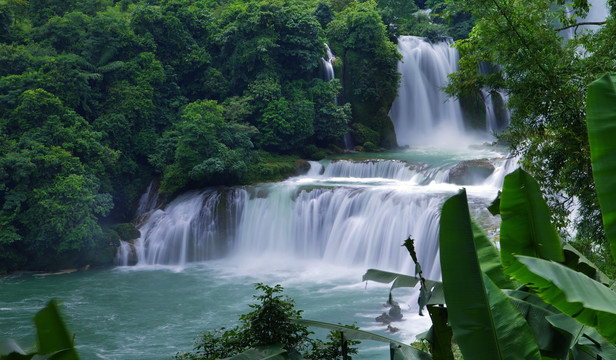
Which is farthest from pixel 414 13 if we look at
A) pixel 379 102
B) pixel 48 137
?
pixel 48 137

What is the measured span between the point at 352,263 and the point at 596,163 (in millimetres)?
12973

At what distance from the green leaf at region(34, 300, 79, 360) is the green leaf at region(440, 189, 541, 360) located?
4.23 feet

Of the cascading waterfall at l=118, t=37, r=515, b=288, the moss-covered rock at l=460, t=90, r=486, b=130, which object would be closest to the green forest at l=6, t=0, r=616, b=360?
the moss-covered rock at l=460, t=90, r=486, b=130

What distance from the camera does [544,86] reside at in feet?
23.1

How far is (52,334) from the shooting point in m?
1.71

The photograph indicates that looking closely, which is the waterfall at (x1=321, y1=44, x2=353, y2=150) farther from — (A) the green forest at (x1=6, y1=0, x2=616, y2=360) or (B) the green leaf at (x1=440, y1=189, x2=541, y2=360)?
(B) the green leaf at (x1=440, y1=189, x2=541, y2=360)

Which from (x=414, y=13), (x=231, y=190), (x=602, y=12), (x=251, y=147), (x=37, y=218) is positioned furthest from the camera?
(x=414, y=13)

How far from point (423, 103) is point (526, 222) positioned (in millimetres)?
22200

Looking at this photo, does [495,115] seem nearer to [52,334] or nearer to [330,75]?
[330,75]

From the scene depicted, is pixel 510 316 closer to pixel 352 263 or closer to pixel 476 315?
pixel 476 315

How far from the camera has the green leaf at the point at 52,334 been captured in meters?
1.69

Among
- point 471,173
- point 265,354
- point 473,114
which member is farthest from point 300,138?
point 265,354

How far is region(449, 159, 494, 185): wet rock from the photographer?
16469mm

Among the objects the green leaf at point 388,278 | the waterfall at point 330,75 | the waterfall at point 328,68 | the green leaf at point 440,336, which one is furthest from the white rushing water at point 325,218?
the green leaf at point 440,336
